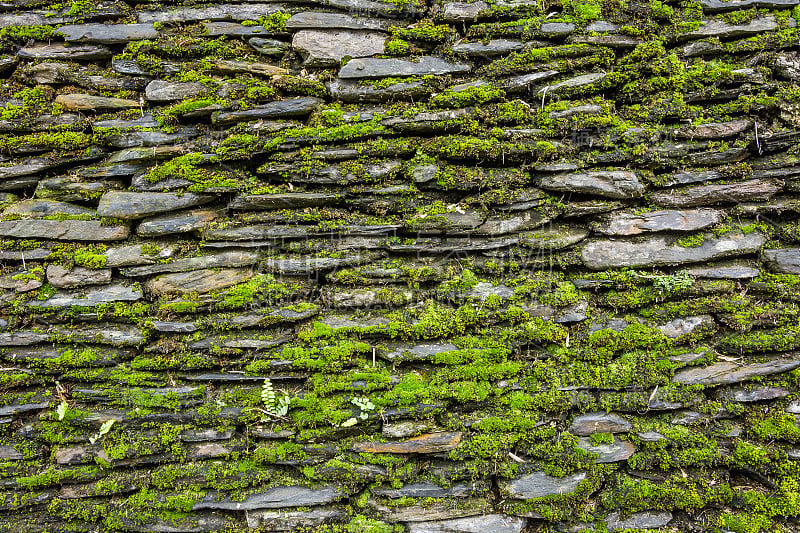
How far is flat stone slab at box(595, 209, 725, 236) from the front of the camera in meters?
4.08

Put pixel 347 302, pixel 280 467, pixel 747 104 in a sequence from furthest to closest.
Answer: pixel 747 104, pixel 347 302, pixel 280 467

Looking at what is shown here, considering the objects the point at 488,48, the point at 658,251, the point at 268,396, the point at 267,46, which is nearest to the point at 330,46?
the point at 267,46

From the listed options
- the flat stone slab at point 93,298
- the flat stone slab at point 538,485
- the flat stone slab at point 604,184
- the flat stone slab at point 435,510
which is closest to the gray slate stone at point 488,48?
the flat stone slab at point 604,184

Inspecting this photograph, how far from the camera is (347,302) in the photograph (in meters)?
3.98

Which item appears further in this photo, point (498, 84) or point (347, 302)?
point (498, 84)

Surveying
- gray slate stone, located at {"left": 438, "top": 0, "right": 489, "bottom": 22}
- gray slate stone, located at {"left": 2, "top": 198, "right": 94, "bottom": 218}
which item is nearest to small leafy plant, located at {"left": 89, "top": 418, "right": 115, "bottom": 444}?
gray slate stone, located at {"left": 2, "top": 198, "right": 94, "bottom": 218}

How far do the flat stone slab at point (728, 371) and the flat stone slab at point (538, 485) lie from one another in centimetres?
135

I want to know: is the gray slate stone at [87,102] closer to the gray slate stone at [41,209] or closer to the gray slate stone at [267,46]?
the gray slate stone at [41,209]

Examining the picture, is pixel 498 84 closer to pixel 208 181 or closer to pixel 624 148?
pixel 624 148

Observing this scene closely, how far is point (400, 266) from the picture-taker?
4.04m

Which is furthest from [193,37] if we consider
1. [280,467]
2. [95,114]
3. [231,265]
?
[280,467]

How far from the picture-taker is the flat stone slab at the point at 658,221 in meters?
4.08

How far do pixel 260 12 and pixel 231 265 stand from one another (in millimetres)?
2656

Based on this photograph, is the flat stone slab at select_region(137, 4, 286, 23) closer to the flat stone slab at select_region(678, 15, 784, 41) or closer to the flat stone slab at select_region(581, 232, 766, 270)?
the flat stone slab at select_region(581, 232, 766, 270)
